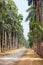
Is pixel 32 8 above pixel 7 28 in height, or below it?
above

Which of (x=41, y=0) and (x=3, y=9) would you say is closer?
(x=41, y=0)

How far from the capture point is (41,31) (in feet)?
63.8

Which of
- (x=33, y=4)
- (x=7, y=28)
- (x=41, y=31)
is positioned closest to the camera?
(x=41, y=31)

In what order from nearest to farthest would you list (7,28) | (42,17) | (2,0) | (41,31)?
1. (41,31)
2. (42,17)
3. (2,0)
4. (7,28)

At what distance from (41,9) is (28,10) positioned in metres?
16.1

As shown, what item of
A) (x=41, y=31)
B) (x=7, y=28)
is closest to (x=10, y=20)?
(x=7, y=28)

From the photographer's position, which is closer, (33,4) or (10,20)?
(33,4)

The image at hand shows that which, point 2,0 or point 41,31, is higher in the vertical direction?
point 2,0

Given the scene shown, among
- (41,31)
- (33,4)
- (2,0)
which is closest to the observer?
(41,31)

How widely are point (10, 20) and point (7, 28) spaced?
307cm

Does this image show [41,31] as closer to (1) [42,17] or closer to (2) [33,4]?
(1) [42,17]

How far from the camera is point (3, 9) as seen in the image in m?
43.1

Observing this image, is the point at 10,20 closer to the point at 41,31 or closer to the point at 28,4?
the point at 28,4

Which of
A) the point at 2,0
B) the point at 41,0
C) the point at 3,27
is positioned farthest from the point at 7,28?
the point at 41,0
